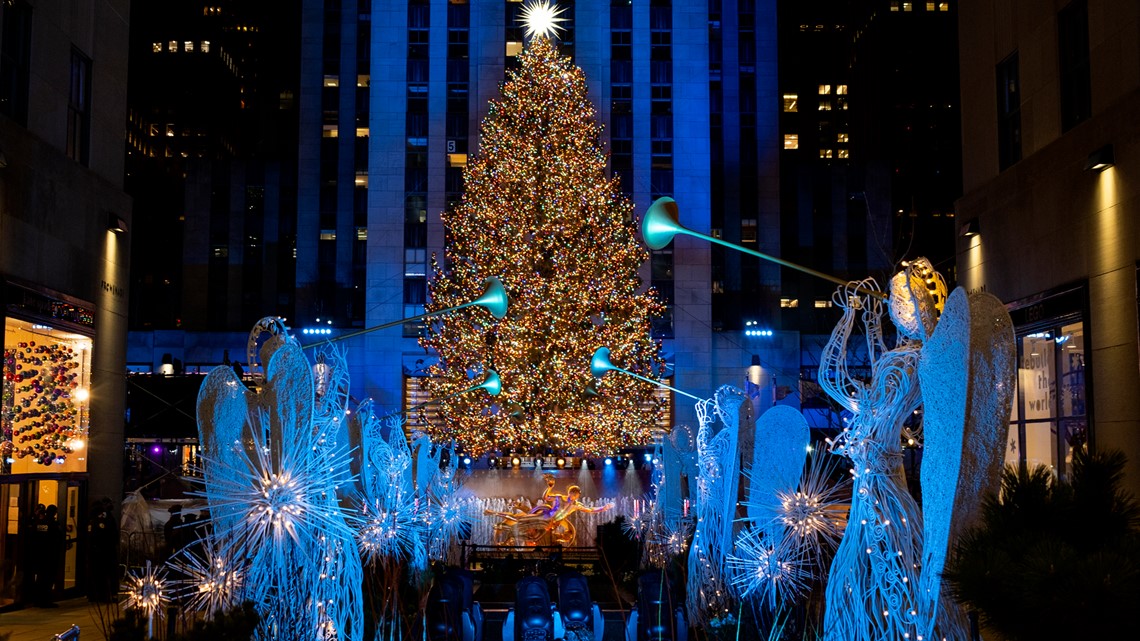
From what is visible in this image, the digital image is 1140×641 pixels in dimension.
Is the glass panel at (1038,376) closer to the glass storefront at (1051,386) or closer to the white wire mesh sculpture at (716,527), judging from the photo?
the glass storefront at (1051,386)

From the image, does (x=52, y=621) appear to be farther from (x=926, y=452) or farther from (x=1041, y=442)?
(x=1041, y=442)

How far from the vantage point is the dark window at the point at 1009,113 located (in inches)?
703

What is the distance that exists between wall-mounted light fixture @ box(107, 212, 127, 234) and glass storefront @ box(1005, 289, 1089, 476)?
14729 millimetres

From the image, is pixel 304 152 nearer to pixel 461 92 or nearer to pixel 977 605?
pixel 461 92

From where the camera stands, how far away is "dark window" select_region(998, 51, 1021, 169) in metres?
17.8

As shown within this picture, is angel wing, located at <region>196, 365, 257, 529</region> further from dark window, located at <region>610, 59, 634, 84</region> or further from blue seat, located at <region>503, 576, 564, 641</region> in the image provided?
dark window, located at <region>610, 59, 634, 84</region>

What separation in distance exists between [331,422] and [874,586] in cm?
452

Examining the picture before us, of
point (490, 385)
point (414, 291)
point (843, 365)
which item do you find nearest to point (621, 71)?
point (414, 291)

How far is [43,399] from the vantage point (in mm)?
16781

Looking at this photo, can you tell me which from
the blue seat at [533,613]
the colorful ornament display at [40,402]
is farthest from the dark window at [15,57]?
the blue seat at [533,613]

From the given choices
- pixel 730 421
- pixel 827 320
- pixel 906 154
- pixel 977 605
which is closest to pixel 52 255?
pixel 730 421

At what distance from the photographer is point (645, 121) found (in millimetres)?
43375

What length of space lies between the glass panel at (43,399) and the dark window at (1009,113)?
50.4 feet

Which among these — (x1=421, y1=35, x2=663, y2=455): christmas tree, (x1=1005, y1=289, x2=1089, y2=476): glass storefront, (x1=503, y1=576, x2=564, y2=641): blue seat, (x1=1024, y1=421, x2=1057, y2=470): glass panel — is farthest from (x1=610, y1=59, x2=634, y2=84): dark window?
(x1=503, y1=576, x2=564, y2=641): blue seat
